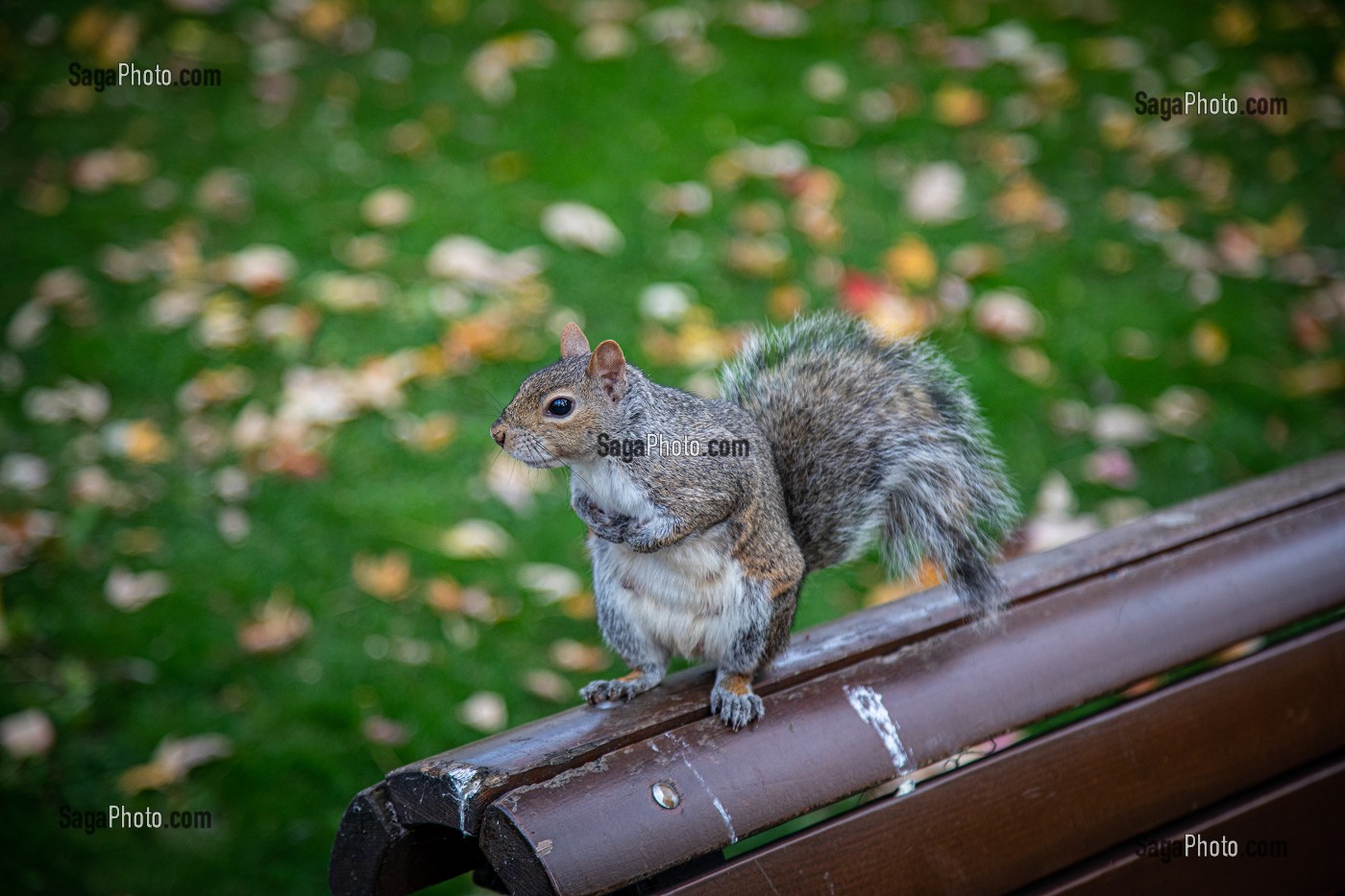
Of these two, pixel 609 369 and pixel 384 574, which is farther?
pixel 384 574

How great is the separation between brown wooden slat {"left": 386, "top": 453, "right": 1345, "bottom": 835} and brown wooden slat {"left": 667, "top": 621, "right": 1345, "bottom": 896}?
5.8 inches

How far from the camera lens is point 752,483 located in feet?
4.33

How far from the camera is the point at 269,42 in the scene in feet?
13.4

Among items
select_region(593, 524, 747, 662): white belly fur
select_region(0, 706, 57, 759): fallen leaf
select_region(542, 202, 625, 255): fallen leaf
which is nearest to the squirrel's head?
select_region(593, 524, 747, 662): white belly fur

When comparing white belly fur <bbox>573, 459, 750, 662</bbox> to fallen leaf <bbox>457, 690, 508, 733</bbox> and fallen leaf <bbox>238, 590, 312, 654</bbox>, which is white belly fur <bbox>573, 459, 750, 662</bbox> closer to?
fallen leaf <bbox>457, 690, 508, 733</bbox>

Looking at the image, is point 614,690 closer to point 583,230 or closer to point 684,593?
point 684,593

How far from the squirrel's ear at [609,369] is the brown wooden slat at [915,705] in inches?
14.9

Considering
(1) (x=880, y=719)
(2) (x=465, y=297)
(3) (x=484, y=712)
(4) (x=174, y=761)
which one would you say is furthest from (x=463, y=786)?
(2) (x=465, y=297)

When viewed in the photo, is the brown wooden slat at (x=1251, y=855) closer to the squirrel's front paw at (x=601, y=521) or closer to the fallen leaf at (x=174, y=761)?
the squirrel's front paw at (x=601, y=521)

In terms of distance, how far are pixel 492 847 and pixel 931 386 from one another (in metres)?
0.77

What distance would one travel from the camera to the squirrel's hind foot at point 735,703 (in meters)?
1.07

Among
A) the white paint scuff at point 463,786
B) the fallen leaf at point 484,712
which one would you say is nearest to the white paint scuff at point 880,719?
the white paint scuff at point 463,786

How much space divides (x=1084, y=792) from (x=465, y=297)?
2.28 meters

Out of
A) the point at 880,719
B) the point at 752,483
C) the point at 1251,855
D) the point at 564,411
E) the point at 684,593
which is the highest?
the point at 564,411
